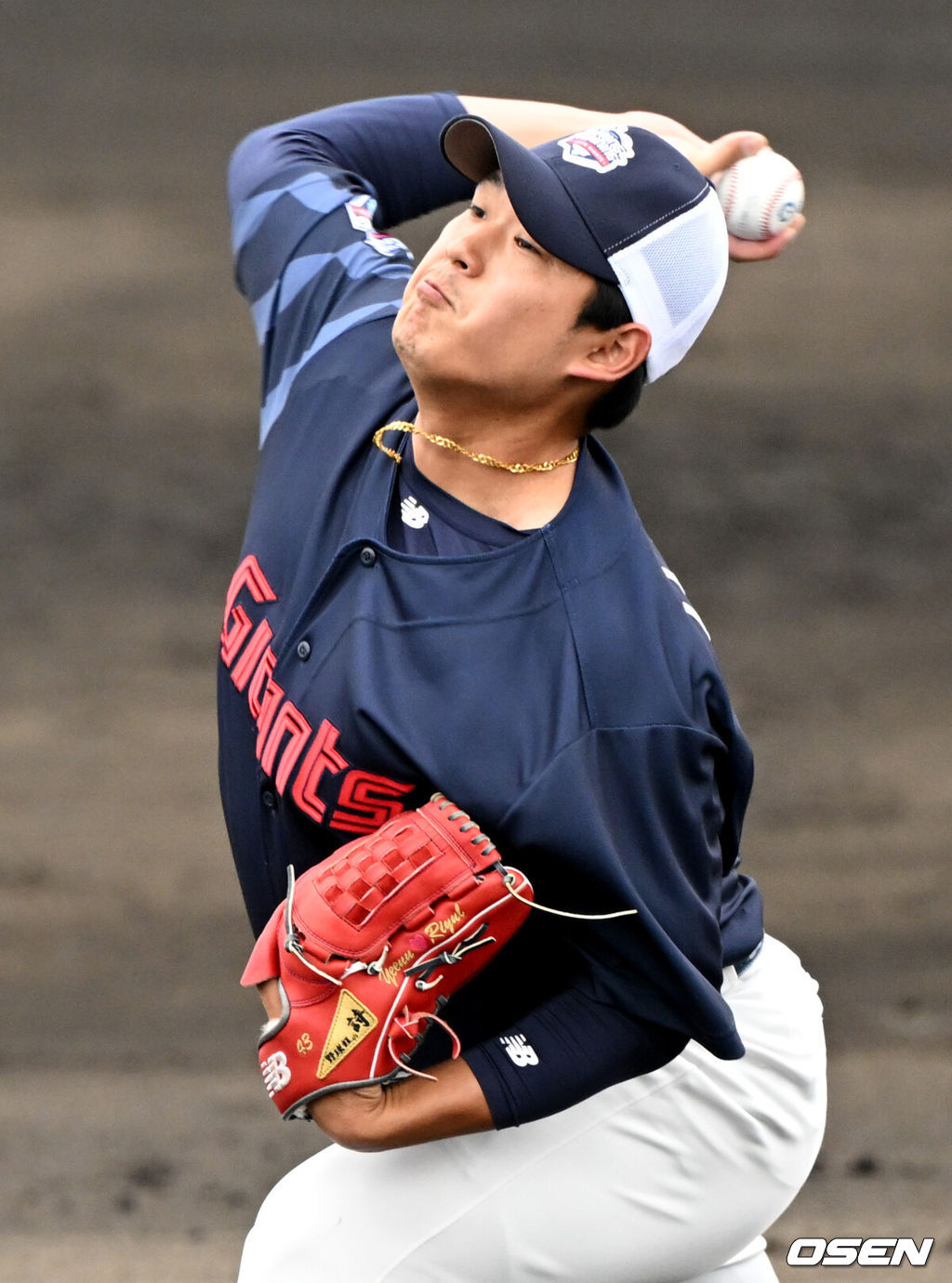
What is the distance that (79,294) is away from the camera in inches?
256

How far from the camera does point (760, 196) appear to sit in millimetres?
2094

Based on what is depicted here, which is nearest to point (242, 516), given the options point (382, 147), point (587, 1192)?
point (382, 147)

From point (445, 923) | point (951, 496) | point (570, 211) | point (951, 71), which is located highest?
point (570, 211)

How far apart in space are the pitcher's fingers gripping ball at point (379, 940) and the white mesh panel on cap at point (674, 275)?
1.91 feet

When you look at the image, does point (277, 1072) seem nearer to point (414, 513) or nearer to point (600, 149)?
point (414, 513)

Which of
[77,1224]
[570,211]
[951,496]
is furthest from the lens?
[951,496]

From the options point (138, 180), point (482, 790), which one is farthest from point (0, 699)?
point (482, 790)

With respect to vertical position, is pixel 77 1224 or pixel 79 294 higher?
pixel 79 294

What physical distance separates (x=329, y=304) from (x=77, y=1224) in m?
2.27

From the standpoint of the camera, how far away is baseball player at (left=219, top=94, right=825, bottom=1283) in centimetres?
179

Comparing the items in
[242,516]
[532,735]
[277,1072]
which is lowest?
[242,516]

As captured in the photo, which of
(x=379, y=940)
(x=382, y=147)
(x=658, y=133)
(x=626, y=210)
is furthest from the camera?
(x=382, y=147)

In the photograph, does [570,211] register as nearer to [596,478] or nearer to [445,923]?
[596,478]

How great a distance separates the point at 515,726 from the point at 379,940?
25 centimetres
